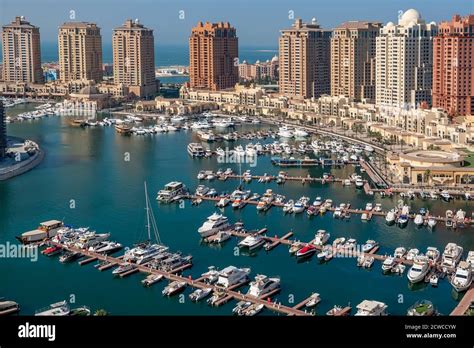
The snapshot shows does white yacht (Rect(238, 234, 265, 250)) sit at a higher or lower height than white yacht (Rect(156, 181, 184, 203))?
lower

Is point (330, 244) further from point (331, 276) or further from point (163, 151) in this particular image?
point (163, 151)

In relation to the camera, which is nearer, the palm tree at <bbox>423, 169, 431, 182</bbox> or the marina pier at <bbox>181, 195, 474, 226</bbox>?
the marina pier at <bbox>181, 195, 474, 226</bbox>

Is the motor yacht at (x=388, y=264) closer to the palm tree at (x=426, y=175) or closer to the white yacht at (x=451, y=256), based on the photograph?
the white yacht at (x=451, y=256)

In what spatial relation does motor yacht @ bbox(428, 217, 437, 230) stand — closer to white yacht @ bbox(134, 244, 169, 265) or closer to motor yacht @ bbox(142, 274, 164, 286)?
white yacht @ bbox(134, 244, 169, 265)

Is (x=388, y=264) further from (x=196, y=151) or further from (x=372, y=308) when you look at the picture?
(x=196, y=151)

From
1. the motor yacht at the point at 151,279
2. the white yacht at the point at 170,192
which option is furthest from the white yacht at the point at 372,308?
the white yacht at the point at 170,192

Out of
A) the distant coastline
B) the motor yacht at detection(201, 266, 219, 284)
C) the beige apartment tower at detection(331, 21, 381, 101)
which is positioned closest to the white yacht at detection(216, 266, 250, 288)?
the motor yacht at detection(201, 266, 219, 284)

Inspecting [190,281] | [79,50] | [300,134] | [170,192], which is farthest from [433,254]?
[79,50]
